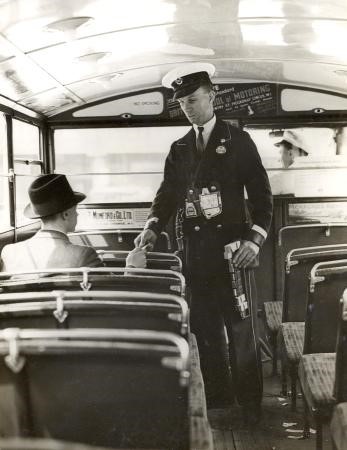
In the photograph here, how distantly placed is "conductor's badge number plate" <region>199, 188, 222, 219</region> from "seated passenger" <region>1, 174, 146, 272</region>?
565mm

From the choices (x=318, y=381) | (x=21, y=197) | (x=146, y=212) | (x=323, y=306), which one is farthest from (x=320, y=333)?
(x=21, y=197)

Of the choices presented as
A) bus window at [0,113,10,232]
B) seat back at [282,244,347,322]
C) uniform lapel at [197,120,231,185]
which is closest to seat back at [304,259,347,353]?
seat back at [282,244,347,322]

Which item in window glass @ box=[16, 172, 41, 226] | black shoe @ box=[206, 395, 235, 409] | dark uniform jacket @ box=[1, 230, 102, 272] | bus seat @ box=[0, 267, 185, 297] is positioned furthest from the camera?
window glass @ box=[16, 172, 41, 226]

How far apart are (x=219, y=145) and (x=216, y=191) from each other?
229 millimetres

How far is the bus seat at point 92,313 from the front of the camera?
1.50 m

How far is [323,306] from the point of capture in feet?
7.29

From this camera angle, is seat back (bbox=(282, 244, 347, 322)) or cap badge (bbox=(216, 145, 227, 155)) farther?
seat back (bbox=(282, 244, 347, 322))

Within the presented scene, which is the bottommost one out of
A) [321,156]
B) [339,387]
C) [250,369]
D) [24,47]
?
[250,369]

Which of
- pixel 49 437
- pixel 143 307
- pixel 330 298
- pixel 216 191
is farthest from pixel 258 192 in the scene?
pixel 49 437

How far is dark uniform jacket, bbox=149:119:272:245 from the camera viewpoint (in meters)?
2.50

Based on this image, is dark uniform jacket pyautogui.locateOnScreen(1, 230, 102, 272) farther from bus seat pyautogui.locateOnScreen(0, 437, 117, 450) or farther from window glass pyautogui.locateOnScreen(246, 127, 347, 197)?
window glass pyautogui.locateOnScreen(246, 127, 347, 197)

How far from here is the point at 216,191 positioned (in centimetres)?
248

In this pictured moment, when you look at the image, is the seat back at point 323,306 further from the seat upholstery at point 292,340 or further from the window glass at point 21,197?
the window glass at point 21,197

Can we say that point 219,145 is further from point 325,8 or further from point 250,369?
point 250,369
